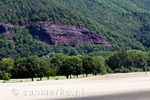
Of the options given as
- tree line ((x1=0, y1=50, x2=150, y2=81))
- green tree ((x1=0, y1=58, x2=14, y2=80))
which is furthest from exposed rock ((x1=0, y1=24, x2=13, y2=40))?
green tree ((x1=0, y1=58, x2=14, y2=80))

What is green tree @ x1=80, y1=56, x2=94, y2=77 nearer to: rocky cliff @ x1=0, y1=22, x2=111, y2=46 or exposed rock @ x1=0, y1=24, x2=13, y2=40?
rocky cliff @ x1=0, y1=22, x2=111, y2=46

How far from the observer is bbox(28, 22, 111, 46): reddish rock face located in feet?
609

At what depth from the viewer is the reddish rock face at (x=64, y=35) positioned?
609 feet

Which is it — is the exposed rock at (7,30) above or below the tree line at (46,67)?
above

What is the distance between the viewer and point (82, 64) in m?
98.8

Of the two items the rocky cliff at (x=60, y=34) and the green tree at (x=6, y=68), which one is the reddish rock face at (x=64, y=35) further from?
the green tree at (x=6, y=68)

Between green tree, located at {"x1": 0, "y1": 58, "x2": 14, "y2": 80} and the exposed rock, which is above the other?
the exposed rock

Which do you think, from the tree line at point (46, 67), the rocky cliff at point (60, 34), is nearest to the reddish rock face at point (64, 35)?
the rocky cliff at point (60, 34)

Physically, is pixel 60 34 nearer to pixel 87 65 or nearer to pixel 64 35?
pixel 64 35

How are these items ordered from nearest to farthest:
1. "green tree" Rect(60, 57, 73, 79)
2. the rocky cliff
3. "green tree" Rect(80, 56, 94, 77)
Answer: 1. "green tree" Rect(60, 57, 73, 79)
2. "green tree" Rect(80, 56, 94, 77)
3. the rocky cliff

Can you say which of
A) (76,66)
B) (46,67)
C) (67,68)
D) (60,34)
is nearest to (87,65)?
(76,66)

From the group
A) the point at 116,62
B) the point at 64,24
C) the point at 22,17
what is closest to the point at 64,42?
the point at 64,24

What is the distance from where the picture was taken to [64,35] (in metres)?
189

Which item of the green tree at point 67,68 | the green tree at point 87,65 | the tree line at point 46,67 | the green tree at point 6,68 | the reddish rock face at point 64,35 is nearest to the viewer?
the tree line at point 46,67
